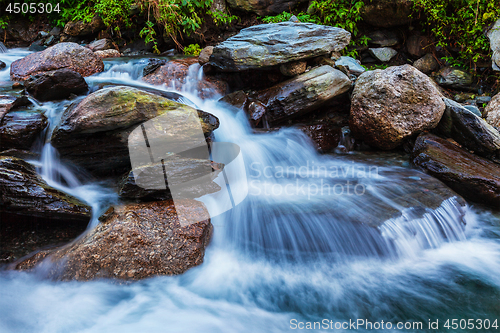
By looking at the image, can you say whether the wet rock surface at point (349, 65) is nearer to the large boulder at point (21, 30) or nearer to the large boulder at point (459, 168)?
the large boulder at point (459, 168)

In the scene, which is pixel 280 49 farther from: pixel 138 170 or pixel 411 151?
pixel 138 170

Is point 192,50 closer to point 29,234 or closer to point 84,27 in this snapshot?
point 84,27

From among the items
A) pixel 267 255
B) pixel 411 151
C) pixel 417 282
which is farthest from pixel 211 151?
pixel 411 151

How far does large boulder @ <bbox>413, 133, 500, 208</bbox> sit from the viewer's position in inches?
164

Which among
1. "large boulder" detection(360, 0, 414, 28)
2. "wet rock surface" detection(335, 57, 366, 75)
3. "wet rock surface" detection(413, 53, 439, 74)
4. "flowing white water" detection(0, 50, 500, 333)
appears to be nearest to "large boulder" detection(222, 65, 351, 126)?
"wet rock surface" detection(335, 57, 366, 75)

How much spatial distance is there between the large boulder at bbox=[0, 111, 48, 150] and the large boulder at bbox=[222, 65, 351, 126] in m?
3.42

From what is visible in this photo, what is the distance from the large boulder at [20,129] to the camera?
3806mm

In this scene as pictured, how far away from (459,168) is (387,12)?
218 inches

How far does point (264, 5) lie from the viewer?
30.9 feet

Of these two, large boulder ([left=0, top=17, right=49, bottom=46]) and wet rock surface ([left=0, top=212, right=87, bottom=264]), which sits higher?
large boulder ([left=0, top=17, right=49, bottom=46])

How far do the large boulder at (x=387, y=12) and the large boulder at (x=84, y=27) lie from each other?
28.7ft

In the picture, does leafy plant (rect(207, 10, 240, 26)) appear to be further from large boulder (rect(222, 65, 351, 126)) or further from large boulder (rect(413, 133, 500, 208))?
large boulder (rect(413, 133, 500, 208))

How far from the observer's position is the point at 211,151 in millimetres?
4641

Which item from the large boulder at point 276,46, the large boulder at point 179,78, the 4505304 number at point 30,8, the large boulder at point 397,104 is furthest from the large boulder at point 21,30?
the large boulder at point 397,104
